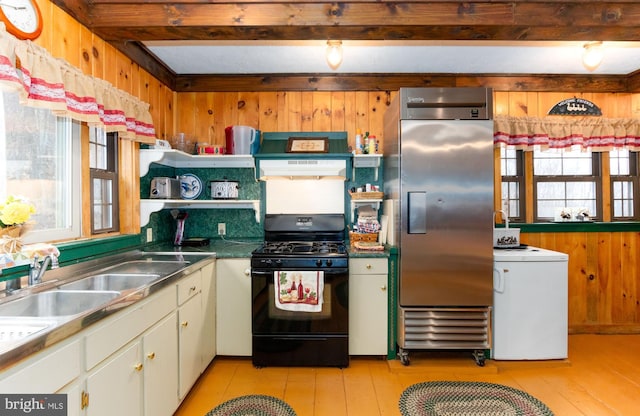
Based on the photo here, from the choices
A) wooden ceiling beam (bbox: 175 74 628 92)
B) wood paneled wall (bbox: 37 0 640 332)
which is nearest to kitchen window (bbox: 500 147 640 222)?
wood paneled wall (bbox: 37 0 640 332)

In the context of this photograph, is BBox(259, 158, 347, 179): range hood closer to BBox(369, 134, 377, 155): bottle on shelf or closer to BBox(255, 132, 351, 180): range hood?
BBox(255, 132, 351, 180): range hood

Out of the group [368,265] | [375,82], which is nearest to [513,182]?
[375,82]

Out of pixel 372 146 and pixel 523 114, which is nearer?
pixel 372 146

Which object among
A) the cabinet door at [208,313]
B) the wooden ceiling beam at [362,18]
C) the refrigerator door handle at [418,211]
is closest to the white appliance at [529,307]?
the refrigerator door handle at [418,211]

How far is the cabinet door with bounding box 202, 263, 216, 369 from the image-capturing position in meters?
2.50

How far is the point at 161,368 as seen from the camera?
1.86 metres

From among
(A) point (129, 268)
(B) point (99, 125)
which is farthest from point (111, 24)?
(A) point (129, 268)

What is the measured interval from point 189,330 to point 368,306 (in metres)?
1.32

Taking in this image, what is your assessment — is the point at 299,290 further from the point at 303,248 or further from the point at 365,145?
the point at 365,145

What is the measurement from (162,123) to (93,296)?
6.29 ft

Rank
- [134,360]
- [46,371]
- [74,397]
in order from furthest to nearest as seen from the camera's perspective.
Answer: [134,360] < [74,397] < [46,371]

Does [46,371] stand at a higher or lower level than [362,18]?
lower

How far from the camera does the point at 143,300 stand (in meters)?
1.67

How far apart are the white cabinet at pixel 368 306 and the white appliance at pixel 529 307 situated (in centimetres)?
89
